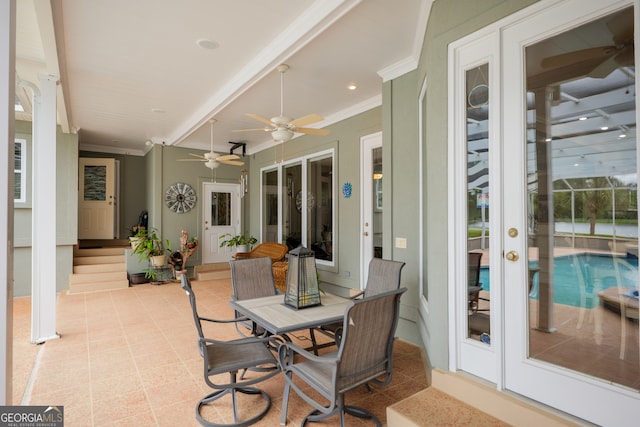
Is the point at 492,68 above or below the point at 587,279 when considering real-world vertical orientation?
above

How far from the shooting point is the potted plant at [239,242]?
7668mm

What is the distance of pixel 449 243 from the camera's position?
2400 millimetres

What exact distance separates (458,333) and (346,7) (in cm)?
259

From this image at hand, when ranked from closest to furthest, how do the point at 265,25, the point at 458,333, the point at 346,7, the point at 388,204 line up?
1. the point at 458,333
2. the point at 346,7
3. the point at 265,25
4. the point at 388,204

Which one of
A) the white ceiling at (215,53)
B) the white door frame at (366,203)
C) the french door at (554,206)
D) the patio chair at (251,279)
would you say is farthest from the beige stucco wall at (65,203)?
the french door at (554,206)

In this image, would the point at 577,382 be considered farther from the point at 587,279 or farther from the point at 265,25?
the point at 265,25

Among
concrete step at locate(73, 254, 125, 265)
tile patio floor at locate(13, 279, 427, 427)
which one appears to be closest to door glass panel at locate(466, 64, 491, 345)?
tile patio floor at locate(13, 279, 427, 427)

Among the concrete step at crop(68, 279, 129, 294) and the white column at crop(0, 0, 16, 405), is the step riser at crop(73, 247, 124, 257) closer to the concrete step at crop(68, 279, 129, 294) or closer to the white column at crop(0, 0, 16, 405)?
the concrete step at crop(68, 279, 129, 294)

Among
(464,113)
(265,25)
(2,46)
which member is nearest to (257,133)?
(265,25)

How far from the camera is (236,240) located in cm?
774

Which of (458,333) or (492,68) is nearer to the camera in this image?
(492,68)

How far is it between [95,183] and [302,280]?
297 inches

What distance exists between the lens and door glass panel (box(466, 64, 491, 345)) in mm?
2215

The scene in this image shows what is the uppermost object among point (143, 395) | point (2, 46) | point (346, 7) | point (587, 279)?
point (346, 7)
